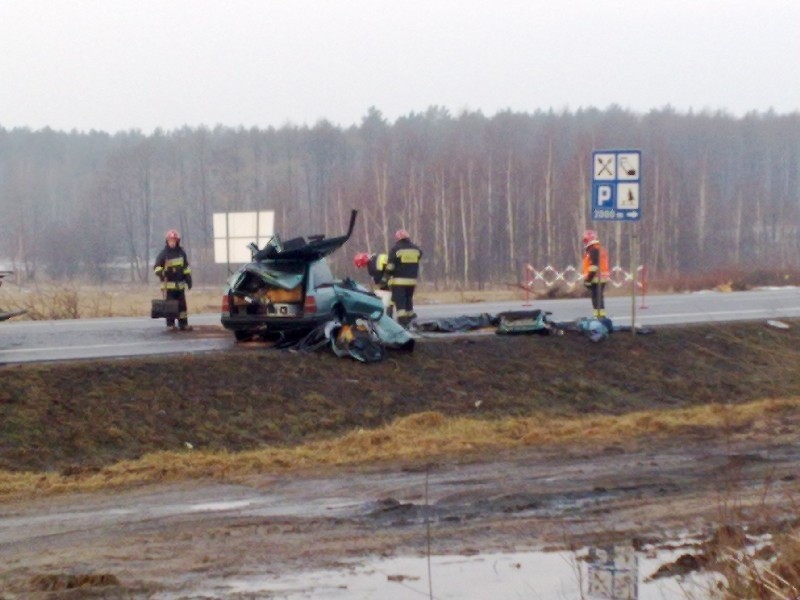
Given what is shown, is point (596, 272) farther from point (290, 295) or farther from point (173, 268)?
point (173, 268)

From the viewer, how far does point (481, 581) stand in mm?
8891

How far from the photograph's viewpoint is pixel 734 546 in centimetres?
820

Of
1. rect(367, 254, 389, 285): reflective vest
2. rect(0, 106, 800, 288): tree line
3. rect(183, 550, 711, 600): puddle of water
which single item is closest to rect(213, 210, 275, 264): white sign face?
rect(367, 254, 389, 285): reflective vest

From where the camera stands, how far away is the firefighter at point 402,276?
22.1 m

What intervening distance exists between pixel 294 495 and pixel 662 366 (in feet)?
36.6

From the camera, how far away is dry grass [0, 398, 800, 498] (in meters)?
13.0

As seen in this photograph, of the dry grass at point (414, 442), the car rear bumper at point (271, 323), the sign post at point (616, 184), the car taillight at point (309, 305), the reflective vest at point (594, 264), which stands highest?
the sign post at point (616, 184)

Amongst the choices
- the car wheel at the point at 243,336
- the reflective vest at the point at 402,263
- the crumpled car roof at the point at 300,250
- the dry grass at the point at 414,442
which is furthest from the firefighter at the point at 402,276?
the dry grass at the point at 414,442

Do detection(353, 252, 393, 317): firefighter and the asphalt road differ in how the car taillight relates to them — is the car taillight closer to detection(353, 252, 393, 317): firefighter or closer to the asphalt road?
the asphalt road

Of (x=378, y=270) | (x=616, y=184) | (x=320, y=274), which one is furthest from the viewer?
(x=378, y=270)

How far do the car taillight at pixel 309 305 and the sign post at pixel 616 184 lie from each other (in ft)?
15.7

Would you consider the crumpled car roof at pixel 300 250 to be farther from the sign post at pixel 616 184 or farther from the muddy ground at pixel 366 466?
the sign post at pixel 616 184

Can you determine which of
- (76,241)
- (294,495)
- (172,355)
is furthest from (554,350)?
(76,241)

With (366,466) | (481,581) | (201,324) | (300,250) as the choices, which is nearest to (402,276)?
(300,250)
